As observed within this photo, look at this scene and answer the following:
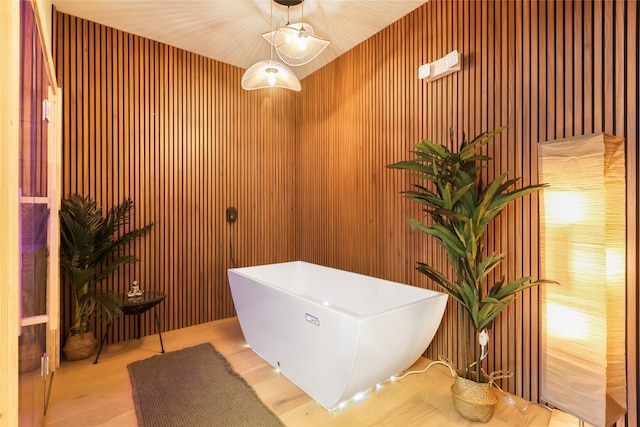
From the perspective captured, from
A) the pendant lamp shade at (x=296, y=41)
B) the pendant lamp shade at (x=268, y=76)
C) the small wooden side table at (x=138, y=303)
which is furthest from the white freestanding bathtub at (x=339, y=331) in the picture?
the pendant lamp shade at (x=296, y=41)

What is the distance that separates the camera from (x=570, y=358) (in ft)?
5.27

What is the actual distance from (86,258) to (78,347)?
80cm

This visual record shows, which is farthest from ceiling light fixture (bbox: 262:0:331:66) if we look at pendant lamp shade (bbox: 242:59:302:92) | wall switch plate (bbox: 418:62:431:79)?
wall switch plate (bbox: 418:62:431:79)

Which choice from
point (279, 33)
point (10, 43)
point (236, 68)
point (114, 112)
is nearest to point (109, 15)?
point (114, 112)

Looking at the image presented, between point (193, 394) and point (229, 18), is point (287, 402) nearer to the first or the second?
point (193, 394)

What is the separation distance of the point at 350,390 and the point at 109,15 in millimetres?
3838

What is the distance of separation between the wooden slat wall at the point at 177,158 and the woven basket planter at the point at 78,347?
10.9 inches

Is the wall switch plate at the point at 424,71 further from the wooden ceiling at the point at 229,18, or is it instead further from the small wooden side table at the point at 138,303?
the small wooden side table at the point at 138,303

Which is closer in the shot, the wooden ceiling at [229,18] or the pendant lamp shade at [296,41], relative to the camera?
the pendant lamp shade at [296,41]

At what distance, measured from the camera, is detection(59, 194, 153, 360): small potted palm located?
2.64 meters

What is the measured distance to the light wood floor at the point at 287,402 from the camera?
198 cm

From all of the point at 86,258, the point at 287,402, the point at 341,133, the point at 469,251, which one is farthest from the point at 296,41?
the point at 287,402

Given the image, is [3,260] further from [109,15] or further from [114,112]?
[109,15]

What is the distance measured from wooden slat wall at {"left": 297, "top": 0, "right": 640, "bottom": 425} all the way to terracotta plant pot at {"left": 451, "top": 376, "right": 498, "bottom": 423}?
0.46 meters
